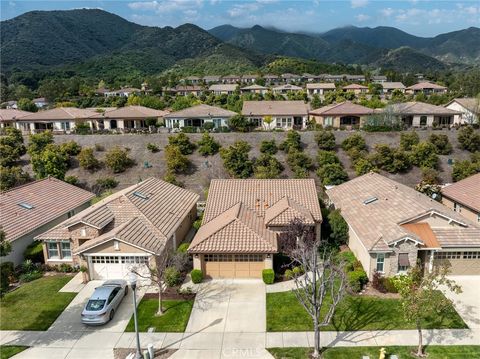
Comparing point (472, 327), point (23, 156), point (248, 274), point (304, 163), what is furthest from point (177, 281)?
point (23, 156)

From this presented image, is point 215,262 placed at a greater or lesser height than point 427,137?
lesser

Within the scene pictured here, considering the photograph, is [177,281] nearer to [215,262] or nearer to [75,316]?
[215,262]

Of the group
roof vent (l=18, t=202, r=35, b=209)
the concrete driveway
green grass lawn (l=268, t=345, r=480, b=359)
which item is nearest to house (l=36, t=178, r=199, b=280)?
roof vent (l=18, t=202, r=35, b=209)

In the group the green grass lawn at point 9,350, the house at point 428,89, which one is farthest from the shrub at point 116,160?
the house at point 428,89

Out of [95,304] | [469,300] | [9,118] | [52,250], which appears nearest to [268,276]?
[95,304]

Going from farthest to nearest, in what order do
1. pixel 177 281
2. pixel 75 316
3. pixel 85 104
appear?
pixel 85 104, pixel 177 281, pixel 75 316

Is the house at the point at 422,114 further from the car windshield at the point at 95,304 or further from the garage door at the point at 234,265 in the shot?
the car windshield at the point at 95,304

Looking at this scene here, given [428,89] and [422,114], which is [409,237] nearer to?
[422,114]
